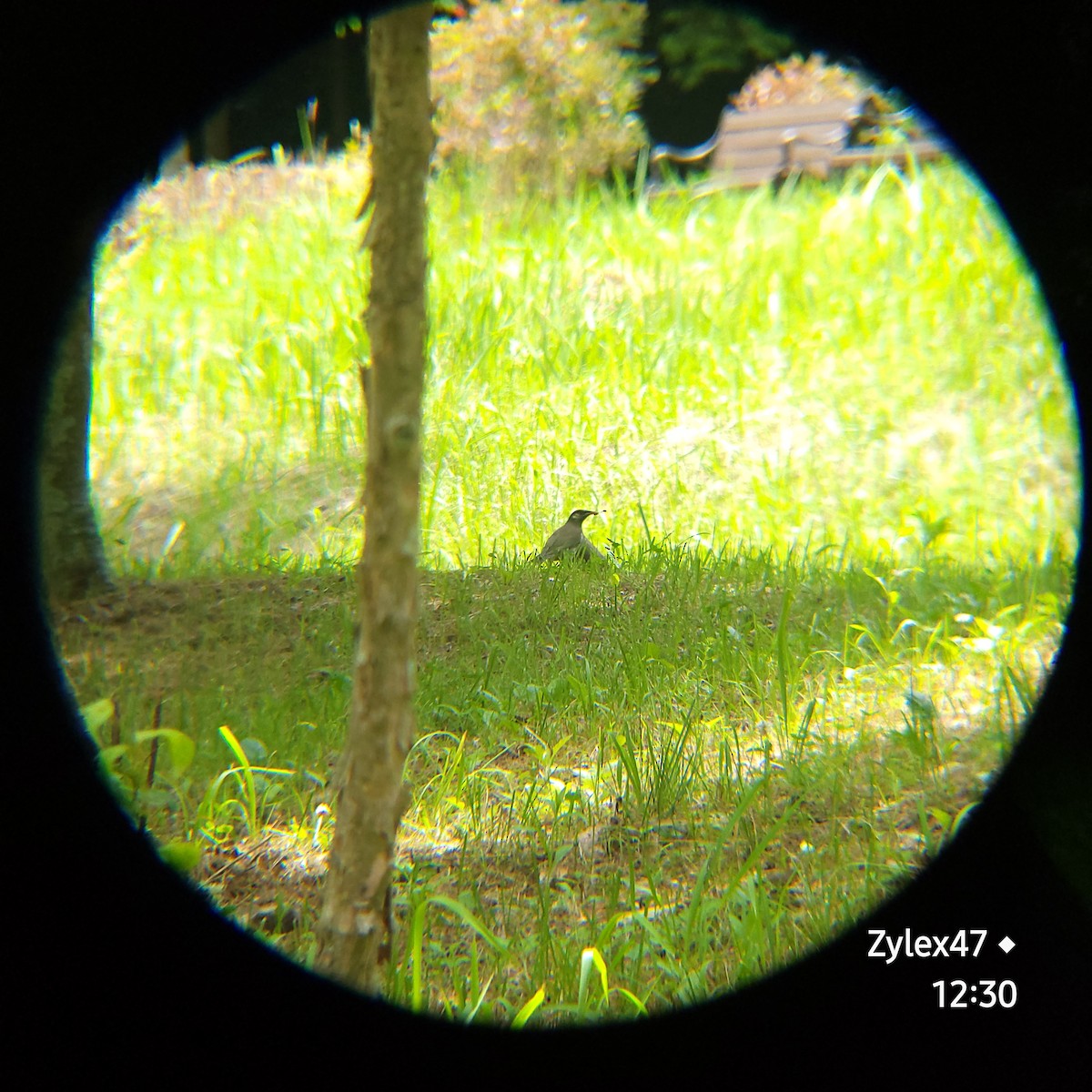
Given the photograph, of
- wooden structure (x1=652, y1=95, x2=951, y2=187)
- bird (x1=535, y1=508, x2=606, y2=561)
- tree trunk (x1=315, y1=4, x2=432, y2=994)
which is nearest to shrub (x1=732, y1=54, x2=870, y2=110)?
wooden structure (x1=652, y1=95, x2=951, y2=187)

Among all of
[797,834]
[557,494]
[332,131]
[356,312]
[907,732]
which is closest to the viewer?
[797,834]

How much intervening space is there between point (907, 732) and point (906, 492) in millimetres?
1965

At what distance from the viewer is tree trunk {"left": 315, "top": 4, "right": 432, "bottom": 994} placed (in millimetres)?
1661

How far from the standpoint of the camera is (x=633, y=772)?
2443 mm

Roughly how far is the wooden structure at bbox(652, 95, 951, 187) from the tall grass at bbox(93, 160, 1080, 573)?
1.33m

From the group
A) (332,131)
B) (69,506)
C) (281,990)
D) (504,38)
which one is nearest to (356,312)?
(69,506)

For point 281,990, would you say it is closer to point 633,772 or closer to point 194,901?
point 194,901

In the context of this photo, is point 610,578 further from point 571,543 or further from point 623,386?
point 623,386

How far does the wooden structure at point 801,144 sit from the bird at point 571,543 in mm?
5337

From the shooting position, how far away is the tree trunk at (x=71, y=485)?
2936 millimetres

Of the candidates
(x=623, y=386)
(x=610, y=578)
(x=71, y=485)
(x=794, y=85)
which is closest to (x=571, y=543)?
(x=610, y=578)

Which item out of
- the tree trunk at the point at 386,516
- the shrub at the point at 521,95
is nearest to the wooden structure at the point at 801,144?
the shrub at the point at 521,95

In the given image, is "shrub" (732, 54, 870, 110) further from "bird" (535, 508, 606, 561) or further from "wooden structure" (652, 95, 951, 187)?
"bird" (535, 508, 606, 561)

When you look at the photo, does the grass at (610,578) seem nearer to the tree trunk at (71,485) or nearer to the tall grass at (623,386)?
the tall grass at (623,386)
